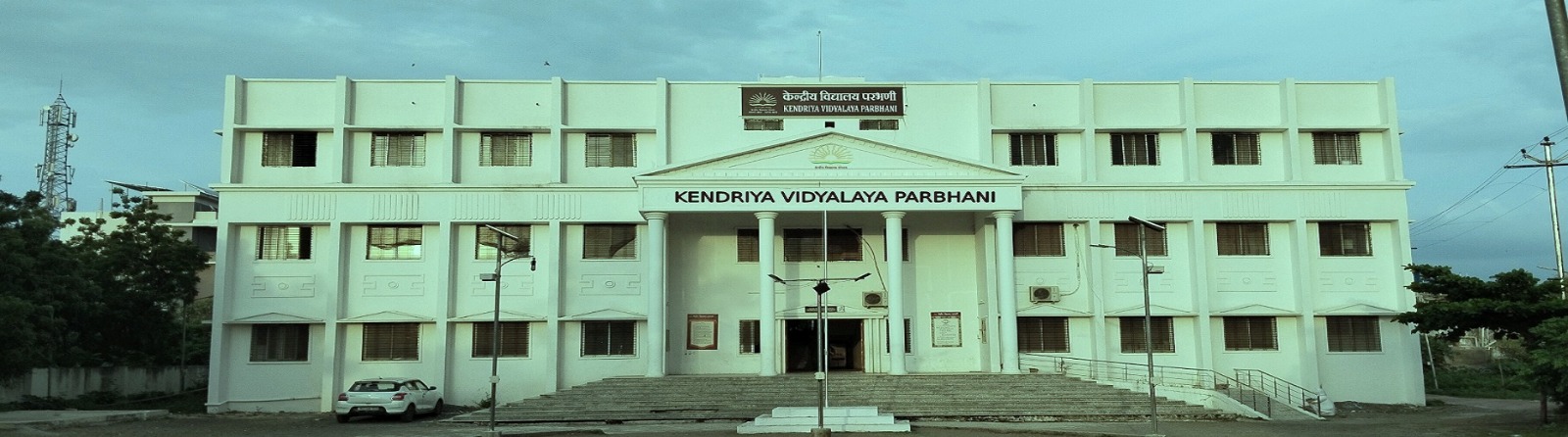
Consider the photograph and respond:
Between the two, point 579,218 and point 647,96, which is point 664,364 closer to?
point 579,218

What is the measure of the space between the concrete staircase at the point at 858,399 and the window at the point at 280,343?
8.44 m

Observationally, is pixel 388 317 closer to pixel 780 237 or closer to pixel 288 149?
pixel 288 149

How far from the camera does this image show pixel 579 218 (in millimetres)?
35844

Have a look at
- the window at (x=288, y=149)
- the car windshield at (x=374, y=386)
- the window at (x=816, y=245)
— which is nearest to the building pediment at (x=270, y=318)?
the window at (x=288, y=149)

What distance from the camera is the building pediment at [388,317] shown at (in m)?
35.4

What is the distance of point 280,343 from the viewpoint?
35719 millimetres

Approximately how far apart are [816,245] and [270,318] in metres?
17.0

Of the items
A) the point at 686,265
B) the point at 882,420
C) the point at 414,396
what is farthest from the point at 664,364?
the point at 882,420

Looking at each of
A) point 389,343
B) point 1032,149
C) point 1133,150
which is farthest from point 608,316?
point 1133,150

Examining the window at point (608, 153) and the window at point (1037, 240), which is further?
the window at point (608, 153)

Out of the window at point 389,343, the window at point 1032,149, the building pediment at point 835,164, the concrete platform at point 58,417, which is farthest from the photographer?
the window at point 1032,149

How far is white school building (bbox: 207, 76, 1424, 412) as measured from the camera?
1404 inches

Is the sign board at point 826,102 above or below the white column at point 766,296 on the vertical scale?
above

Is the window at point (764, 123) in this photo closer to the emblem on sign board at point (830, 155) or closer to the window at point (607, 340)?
the emblem on sign board at point (830, 155)
